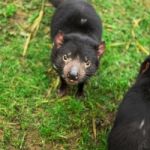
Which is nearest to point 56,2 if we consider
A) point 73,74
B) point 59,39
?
point 59,39

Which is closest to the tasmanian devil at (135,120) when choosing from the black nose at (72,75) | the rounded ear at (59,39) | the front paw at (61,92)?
the black nose at (72,75)

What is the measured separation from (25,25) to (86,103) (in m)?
1.46

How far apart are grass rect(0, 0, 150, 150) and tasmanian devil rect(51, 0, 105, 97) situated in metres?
0.26

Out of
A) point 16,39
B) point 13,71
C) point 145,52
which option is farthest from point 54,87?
point 145,52

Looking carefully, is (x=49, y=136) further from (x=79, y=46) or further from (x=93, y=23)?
(x=93, y=23)

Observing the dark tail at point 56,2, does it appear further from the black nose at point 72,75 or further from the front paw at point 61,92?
the black nose at point 72,75

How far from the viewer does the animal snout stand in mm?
4297

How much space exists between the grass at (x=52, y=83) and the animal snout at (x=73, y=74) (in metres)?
0.49

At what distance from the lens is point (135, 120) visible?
370cm

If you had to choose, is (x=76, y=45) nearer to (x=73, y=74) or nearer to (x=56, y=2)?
(x=73, y=74)

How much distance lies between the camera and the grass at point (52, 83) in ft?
14.4

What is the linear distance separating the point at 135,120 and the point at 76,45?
117cm

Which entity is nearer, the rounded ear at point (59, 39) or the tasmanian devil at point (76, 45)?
the tasmanian devil at point (76, 45)

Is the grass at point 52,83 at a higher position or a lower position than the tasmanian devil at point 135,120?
lower
